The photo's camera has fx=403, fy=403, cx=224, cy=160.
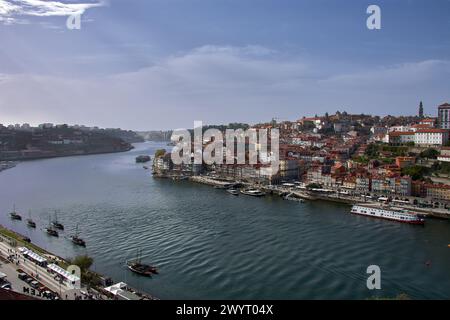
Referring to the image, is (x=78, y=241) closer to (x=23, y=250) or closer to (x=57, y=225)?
(x=23, y=250)

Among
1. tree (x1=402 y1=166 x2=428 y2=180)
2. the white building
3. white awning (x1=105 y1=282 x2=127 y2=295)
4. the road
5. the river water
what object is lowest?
the river water

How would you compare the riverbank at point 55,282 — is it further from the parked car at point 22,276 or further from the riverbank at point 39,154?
the riverbank at point 39,154

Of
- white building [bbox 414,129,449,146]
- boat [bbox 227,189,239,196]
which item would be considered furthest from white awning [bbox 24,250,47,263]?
white building [bbox 414,129,449,146]

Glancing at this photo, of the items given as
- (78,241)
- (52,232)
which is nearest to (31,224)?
(52,232)

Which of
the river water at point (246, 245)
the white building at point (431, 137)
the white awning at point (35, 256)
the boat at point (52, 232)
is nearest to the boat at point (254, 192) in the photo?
the river water at point (246, 245)

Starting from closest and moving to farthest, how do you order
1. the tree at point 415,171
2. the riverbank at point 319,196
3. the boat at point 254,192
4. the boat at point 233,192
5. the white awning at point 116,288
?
1. the white awning at point 116,288
2. the riverbank at point 319,196
3. the tree at point 415,171
4. the boat at point 254,192
5. the boat at point 233,192

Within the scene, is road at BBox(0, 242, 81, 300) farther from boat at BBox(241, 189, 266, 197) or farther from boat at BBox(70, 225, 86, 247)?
boat at BBox(241, 189, 266, 197)
